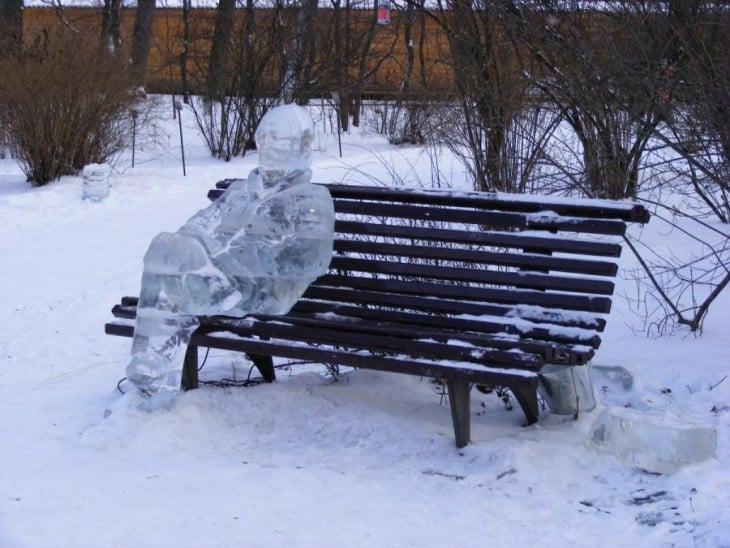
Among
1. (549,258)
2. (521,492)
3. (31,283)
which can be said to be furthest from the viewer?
(31,283)

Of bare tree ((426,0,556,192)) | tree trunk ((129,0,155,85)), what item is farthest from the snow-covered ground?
tree trunk ((129,0,155,85))

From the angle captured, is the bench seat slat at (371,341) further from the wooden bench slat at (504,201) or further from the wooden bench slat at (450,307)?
the wooden bench slat at (504,201)

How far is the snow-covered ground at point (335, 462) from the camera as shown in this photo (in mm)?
3021

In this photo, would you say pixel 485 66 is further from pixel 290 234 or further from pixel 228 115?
pixel 228 115

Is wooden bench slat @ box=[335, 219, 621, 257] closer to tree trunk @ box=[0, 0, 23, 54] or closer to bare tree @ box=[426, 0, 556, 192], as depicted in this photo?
bare tree @ box=[426, 0, 556, 192]

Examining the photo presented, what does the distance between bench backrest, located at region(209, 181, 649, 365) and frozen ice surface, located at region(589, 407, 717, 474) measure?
0.30 m

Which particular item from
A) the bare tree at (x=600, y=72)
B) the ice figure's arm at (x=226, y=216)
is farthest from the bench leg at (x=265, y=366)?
the bare tree at (x=600, y=72)

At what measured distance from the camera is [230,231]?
4133 mm

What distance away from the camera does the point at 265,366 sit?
450 cm

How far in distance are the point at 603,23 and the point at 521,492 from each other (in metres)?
4.27

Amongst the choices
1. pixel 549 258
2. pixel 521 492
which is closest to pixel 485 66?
pixel 549 258

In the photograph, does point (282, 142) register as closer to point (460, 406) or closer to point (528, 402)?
point (460, 406)

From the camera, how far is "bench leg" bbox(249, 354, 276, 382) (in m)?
4.45

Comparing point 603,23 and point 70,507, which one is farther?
point 603,23
